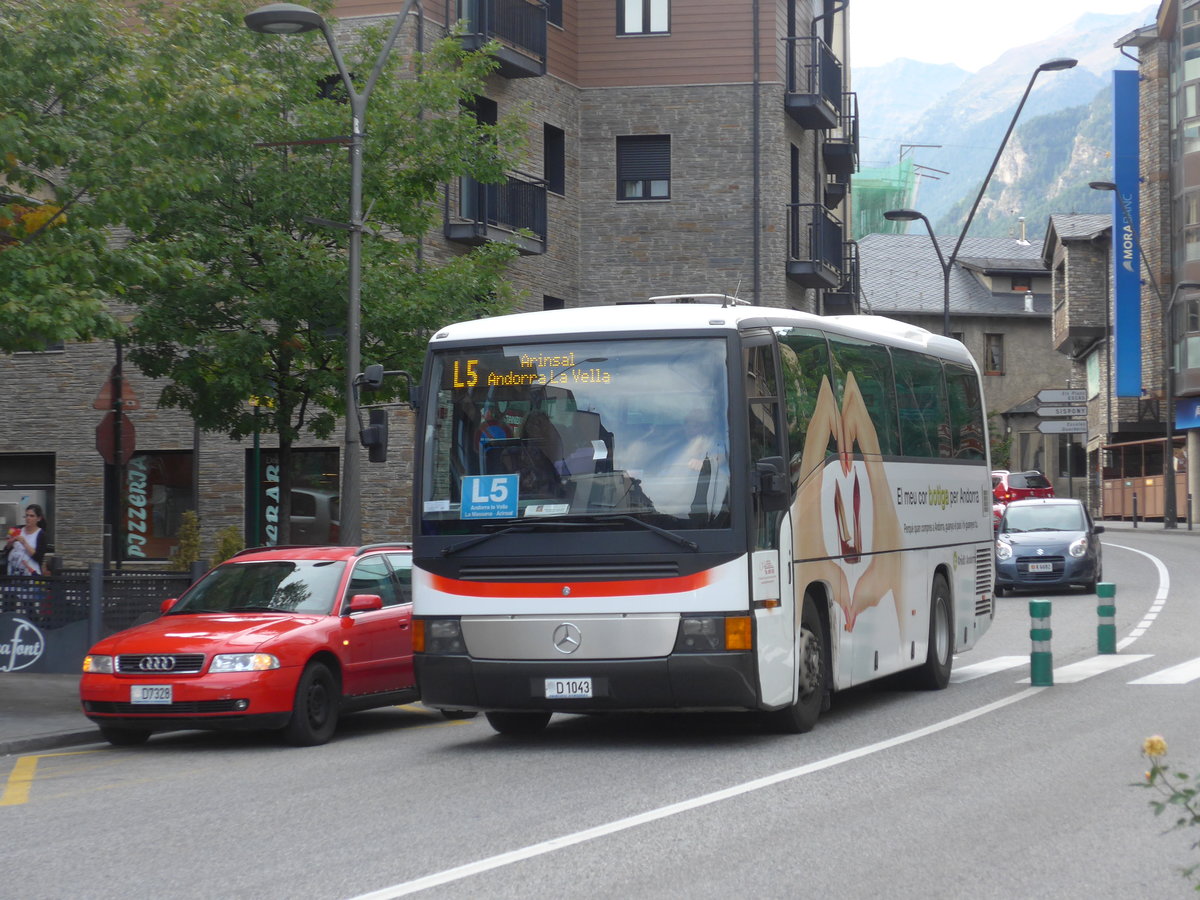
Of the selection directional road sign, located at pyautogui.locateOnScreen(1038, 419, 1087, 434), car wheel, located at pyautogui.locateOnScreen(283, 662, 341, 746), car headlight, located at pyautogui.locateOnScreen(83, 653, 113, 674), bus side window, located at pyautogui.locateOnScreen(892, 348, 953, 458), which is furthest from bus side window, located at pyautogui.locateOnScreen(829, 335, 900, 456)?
directional road sign, located at pyautogui.locateOnScreen(1038, 419, 1087, 434)

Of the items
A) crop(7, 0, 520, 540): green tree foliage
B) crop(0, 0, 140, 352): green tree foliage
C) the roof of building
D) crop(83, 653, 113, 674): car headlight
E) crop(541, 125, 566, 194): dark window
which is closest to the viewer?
crop(83, 653, 113, 674): car headlight

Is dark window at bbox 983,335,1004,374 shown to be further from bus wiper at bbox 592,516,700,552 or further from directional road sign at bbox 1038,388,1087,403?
bus wiper at bbox 592,516,700,552

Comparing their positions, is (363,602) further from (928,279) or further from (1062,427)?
(928,279)

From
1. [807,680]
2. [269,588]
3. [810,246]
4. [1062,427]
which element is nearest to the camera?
[807,680]

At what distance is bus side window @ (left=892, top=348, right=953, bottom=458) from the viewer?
50.1ft

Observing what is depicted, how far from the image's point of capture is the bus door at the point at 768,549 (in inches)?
445

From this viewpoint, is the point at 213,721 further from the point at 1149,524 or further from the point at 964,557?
the point at 1149,524

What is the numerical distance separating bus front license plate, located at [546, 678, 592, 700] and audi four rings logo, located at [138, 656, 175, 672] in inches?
115

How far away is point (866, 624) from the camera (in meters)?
13.6

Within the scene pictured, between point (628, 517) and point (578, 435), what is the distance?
692 mm

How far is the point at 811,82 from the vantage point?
115ft

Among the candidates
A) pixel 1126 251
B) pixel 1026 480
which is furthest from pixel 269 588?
pixel 1126 251

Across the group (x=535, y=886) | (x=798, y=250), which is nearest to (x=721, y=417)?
(x=535, y=886)

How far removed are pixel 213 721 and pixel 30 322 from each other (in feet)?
12.5
